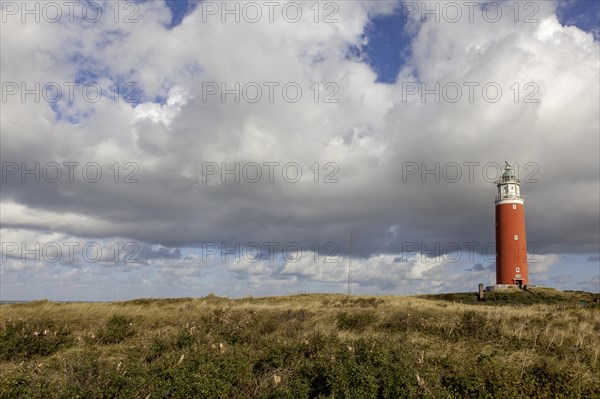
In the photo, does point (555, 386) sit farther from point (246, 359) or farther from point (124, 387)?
point (124, 387)

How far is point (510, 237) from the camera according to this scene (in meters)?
50.9

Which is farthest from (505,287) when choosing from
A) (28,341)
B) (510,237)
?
(28,341)

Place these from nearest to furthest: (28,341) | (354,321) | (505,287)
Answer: (28,341)
(354,321)
(505,287)

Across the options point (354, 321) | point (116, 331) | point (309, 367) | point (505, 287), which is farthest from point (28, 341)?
point (505, 287)

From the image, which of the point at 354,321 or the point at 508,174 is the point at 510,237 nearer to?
the point at 508,174

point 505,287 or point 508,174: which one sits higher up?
point 508,174

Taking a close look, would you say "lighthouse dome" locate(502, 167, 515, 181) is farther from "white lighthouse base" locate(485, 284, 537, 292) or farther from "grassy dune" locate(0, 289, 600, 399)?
"grassy dune" locate(0, 289, 600, 399)

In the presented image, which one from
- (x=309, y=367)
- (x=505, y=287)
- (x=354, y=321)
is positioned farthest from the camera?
(x=505, y=287)

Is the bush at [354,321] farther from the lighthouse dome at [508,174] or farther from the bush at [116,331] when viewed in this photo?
the lighthouse dome at [508,174]

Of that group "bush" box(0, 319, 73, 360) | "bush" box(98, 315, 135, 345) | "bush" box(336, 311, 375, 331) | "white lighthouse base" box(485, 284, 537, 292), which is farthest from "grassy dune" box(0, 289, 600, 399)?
"white lighthouse base" box(485, 284, 537, 292)

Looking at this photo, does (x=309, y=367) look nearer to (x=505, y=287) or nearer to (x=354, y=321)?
(x=354, y=321)

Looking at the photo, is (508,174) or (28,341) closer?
(28,341)

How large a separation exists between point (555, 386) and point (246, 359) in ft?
20.4

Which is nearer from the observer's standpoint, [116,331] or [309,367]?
[309,367]
